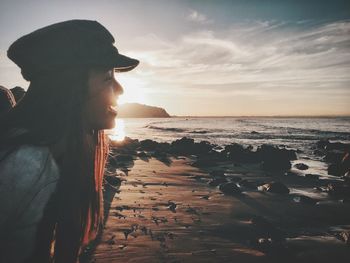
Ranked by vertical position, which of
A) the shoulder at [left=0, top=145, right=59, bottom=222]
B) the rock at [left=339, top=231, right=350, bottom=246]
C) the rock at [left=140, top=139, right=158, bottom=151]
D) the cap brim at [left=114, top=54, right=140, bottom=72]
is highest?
the cap brim at [left=114, top=54, right=140, bottom=72]

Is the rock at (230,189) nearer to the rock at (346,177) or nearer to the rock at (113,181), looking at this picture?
the rock at (113,181)

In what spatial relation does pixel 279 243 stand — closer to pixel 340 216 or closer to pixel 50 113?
pixel 340 216

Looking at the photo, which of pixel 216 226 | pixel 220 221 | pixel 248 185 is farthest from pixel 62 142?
pixel 248 185

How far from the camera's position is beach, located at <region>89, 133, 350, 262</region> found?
522 centimetres

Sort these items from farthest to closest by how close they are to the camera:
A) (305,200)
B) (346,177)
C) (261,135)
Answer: (261,135) < (346,177) < (305,200)

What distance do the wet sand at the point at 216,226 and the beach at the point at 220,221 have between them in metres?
0.02

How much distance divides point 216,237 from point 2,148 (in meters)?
5.06

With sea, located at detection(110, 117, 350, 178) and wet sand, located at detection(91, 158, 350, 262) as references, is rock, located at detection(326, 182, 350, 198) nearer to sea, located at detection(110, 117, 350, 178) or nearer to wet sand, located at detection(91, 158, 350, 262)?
wet sand, located at detection(91, 158, 350, 262)

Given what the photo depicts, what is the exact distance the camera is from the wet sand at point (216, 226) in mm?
5184

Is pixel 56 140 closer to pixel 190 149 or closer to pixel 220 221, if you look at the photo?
pixel 220 221

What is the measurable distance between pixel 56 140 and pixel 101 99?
456 mm

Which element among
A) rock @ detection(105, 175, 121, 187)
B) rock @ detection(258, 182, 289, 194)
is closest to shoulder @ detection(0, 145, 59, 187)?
rock @ detection(105, 175, 121, 187)

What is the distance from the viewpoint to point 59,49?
1858 millimetres

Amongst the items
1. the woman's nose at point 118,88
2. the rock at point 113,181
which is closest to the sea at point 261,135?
the rock at point 113,181
